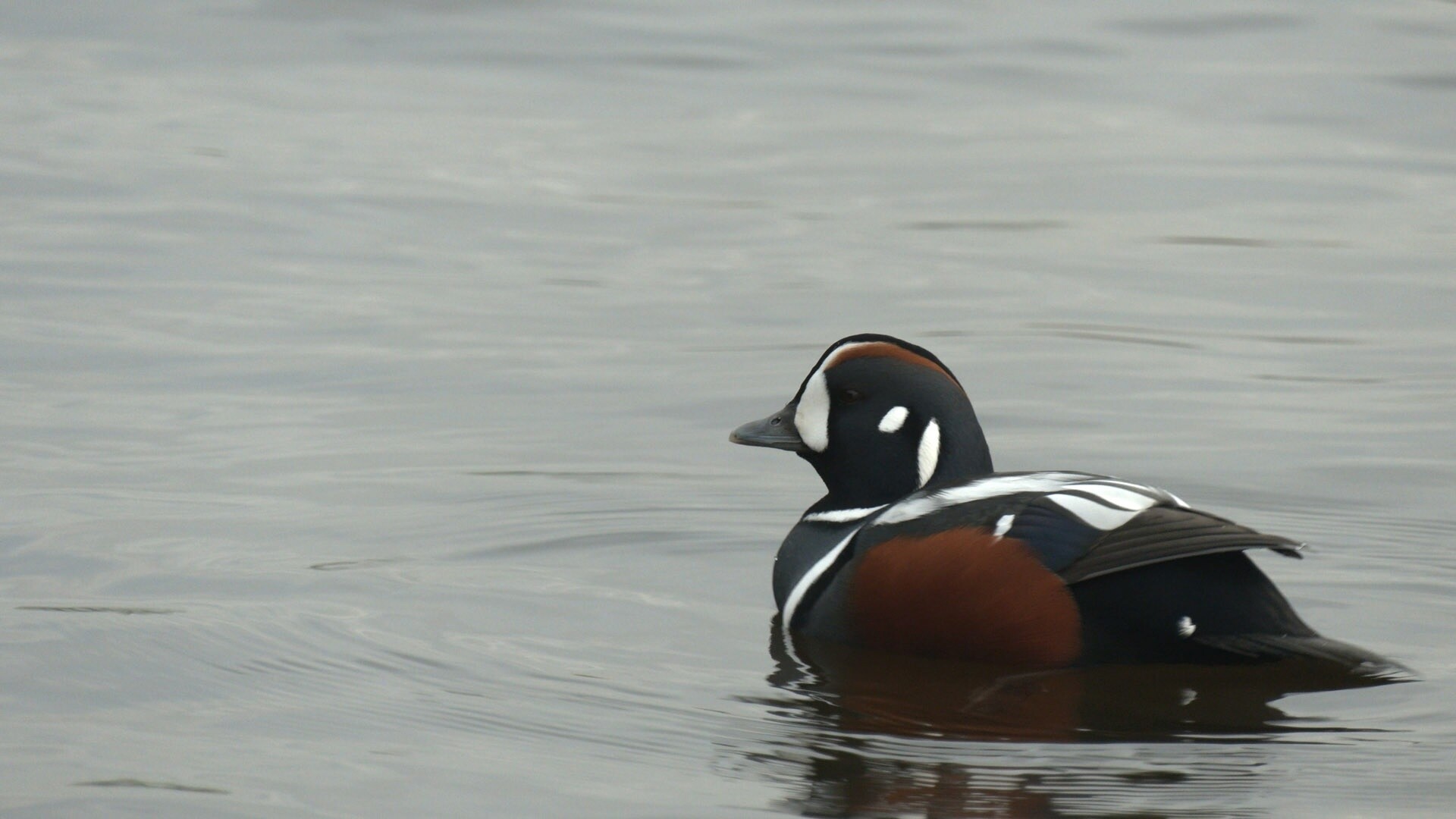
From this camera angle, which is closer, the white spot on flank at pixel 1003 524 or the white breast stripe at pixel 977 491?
the white spot on flank at pixel 1003 524

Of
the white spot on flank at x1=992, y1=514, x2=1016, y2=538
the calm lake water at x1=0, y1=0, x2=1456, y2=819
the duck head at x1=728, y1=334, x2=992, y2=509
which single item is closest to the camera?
the calm lake water at x1=0, y1=0, x2=1456, y2=819

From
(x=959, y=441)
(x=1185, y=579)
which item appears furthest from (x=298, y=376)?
(x=1185, y=579)

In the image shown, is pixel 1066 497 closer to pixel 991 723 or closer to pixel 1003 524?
pixel 1003 524

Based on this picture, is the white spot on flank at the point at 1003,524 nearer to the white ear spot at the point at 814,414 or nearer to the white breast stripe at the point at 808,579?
the white breast stripe at the point at 808,579

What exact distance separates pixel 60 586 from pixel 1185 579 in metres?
3.33

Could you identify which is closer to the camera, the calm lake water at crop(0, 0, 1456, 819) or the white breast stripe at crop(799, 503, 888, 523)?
the calm lake water at crop(0, 0, 1456, 819)

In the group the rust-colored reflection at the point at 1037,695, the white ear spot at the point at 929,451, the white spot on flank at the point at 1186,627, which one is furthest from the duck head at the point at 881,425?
the white spot on flank at the point at 1186,627

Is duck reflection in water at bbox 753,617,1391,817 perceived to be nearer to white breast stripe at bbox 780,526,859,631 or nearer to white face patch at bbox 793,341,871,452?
white breast stripe at bbox 780,526,859,631

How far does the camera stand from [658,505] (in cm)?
739

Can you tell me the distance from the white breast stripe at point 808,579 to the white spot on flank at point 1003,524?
1.74 ft

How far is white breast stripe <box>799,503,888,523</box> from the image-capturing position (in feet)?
20.6

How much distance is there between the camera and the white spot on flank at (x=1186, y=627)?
17.8ft

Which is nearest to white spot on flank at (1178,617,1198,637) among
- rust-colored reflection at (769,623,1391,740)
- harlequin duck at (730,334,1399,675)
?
harlequin duck at (730,334,1399,675)

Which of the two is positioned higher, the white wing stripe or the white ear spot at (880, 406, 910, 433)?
the white ear spot at (880, 406, 910, 433)
